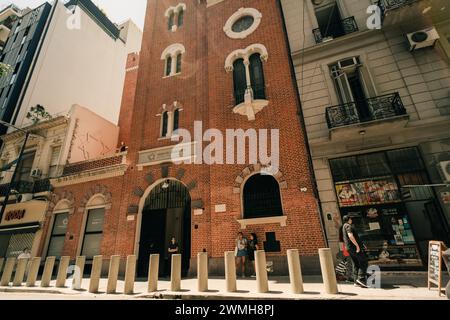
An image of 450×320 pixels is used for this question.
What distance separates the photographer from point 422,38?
32.7 ft

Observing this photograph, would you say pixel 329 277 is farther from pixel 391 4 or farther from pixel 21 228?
pixel 21 228

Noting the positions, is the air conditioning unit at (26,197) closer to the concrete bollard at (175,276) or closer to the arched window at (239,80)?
the concrete bollard at (175,276)

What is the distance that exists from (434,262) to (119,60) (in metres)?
35.9

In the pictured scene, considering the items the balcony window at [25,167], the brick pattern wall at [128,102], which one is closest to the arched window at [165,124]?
the brick pattern wall at [128,102]

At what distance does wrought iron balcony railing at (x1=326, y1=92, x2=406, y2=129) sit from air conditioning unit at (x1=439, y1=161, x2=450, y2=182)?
235 cm

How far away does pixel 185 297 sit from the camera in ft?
20.0

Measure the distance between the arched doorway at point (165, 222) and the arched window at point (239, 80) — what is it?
19.5ft

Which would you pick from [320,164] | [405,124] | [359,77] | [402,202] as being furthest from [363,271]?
[359,77]

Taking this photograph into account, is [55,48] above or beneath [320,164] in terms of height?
above

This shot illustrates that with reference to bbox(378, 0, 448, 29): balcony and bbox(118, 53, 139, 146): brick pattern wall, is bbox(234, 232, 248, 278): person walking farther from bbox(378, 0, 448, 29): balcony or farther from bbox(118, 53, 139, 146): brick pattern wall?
bbox(118, 53, 139, 146): brick pattern wall

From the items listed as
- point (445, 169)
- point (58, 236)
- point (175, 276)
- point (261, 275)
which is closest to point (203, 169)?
point (175, 276)

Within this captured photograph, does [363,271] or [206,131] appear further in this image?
[206,131]

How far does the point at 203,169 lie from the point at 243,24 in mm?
9994

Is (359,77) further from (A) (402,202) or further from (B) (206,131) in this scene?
(B) (206,131)
